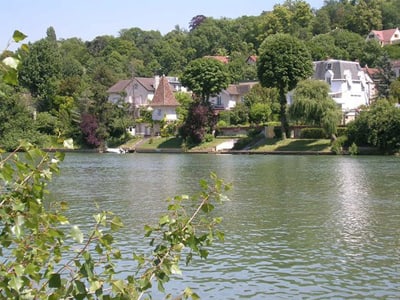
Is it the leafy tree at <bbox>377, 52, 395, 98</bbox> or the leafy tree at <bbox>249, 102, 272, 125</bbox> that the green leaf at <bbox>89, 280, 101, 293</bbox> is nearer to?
the leafy tree at <bbox>249, 102, 272, 125</bbox>

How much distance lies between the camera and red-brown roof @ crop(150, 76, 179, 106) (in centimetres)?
9188

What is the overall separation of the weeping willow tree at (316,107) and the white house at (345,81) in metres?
21.8

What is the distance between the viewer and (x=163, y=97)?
304ft

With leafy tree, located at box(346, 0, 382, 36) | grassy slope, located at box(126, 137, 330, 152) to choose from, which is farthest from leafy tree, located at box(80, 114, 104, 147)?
leafy tree, located at box(346, 0, 382, 36)

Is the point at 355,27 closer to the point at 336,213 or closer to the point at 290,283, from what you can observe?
the point at 336,213

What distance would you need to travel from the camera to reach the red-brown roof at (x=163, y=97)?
91.9m

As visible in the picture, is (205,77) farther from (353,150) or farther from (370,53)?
(370,53)

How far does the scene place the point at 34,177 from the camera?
5.37 meters

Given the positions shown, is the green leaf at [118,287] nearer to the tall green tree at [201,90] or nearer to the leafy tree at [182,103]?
the tall green tree at [201,90]

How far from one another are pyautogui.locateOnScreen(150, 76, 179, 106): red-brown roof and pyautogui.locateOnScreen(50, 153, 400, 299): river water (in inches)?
2013

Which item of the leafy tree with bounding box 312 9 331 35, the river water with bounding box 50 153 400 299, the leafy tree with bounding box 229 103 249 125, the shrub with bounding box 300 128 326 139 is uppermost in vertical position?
the leafy tree with bounding box 312 9 331 35

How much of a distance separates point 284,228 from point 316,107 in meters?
44.6

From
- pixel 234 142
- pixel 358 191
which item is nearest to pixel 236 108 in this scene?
pixel 234 142

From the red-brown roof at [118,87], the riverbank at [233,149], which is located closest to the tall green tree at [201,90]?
the riverbank at [233,149]
